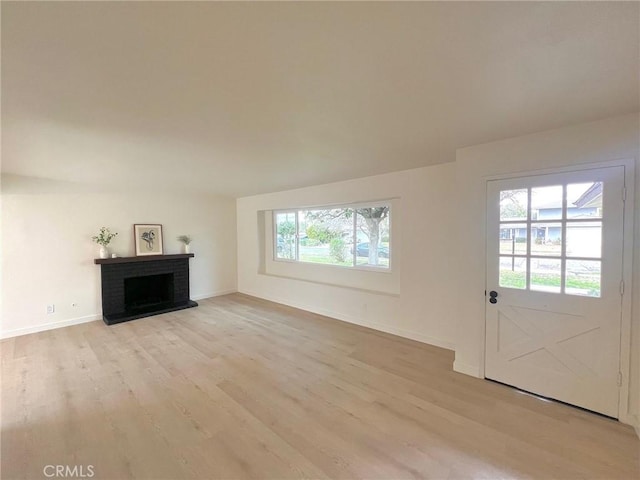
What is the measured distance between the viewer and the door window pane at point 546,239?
7.77ft

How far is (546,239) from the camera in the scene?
2428mm

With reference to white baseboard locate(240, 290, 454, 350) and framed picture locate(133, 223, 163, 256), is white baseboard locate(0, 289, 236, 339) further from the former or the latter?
white baseboard locate(240, 290, 454, 350)

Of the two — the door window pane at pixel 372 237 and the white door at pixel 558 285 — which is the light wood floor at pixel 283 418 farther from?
the door window pane at pixel 372 237

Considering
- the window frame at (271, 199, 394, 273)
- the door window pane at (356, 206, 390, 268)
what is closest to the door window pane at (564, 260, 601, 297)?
the window frame at (271, 199, 394, 273)

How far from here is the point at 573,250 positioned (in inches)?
90.4

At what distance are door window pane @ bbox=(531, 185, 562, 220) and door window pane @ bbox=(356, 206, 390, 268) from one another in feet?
6.47

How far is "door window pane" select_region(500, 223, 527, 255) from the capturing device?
2.54 meters

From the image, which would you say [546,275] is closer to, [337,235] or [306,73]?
[306,73]

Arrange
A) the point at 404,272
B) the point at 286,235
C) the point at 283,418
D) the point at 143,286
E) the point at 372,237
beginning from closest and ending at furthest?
the point at 283,418 < the point at 404,272 < the point at 372,237 < the point at 143,286 < the point at 286,235

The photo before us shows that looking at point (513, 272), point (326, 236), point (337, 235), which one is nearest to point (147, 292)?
point (326, 236)

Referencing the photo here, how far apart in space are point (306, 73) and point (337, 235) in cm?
359

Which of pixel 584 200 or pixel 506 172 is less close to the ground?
pixel 506 172

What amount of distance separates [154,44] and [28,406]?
10.1ft

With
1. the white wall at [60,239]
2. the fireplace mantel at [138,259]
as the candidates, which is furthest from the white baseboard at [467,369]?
the white wall at [60,239]
